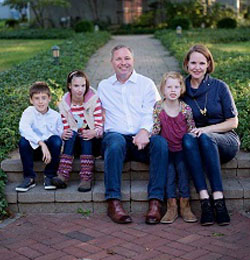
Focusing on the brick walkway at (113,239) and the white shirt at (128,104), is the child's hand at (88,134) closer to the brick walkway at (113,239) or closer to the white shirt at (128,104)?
the white shirt at (128,104)

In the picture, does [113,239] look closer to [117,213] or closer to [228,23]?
[117,213]

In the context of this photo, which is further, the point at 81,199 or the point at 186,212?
the point at 81,199

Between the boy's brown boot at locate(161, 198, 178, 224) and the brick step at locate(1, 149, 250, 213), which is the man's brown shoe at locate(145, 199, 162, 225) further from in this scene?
the brick step at locate(1, 149, 250, 213)

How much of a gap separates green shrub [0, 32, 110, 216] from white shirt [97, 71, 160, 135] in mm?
1073

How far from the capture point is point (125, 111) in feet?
16.4

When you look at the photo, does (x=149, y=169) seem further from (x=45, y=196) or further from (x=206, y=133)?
(x=45, y=196)

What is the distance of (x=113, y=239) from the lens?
13.7 feet

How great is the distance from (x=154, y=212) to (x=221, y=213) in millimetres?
530

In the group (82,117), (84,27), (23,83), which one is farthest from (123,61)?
(84,27)

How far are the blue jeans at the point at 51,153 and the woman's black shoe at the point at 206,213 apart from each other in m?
1.31

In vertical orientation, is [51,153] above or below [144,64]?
below

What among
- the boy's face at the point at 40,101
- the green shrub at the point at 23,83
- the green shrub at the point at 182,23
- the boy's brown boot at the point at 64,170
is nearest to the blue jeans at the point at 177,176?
the boy's brown boot at the point at 64,170

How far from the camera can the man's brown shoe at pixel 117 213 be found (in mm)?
4453

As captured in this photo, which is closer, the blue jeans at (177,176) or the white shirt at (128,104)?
the blue jeans at (177,176)
